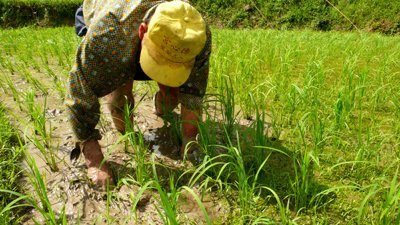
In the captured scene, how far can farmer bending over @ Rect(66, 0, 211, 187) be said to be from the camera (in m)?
1.24

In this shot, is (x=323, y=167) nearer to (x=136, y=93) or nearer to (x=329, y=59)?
(x=136, y=93)

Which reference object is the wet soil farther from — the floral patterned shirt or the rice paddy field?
the floral patterned shirt

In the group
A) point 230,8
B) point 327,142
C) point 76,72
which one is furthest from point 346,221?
point 230,8

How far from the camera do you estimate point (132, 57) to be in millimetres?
1497

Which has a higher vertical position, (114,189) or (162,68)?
(162,68)

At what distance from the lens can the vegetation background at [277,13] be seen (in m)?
12.9

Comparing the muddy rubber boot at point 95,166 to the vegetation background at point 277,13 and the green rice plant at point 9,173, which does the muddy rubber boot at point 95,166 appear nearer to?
the green rice plant at point 9,173

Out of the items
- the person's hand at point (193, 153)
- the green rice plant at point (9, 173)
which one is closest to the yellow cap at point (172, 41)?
the person's hand at point (193, 153)

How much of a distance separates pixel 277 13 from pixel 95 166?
17533 millimetres

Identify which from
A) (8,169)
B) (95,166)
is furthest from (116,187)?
(8,169)

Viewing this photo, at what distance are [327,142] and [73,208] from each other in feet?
4.43

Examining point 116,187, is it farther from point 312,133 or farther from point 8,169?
point 312,133

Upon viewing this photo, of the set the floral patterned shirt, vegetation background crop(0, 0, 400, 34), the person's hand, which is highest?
the floral patterned shirt

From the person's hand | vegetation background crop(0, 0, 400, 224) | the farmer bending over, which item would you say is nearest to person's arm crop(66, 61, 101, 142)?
the farmer bending over
